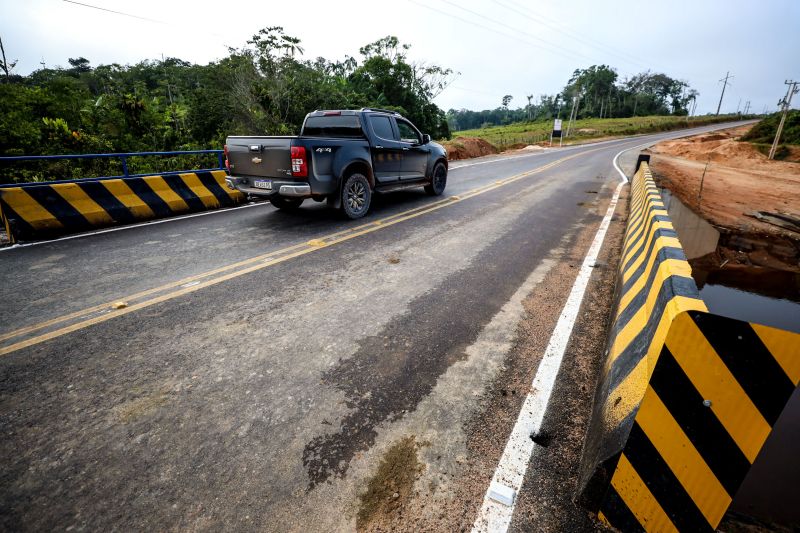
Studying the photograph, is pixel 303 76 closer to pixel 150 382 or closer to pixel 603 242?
pixel 603 242

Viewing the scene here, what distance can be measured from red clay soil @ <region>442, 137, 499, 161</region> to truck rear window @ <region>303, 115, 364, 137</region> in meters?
15.8

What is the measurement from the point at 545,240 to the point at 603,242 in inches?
37.2

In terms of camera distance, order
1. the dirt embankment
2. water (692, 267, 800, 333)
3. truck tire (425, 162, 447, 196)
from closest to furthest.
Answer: water (692, 267, 800, 333) < the dirt embankment < truck tire (425, 162, 447, 196)

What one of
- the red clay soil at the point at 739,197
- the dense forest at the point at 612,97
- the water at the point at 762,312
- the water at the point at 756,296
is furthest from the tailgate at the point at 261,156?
the dense forest at the point at 612,97

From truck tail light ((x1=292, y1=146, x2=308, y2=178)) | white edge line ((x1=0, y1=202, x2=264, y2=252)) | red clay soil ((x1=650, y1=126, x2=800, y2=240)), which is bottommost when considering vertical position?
red clay soil ((x1=650, y1=126, x2=800, y2=240))

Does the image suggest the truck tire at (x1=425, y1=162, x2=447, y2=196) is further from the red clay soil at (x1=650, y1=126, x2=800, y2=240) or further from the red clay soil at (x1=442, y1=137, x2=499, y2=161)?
the red clay soil at (x1=442, y1=137, x2=499, y2=161)

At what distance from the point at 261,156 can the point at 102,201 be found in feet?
10.3

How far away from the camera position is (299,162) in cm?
626

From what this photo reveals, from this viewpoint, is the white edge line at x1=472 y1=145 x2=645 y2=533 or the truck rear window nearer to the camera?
the white edge line at x1=472 y1=145 x2=645 y2=533

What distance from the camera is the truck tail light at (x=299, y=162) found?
6219 mm

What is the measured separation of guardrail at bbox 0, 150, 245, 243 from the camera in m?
5.95

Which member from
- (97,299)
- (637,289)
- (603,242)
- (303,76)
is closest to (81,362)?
(97,299)

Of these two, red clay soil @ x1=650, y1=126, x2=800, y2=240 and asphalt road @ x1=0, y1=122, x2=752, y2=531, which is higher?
asphalt road @ x1=0, y1=122, x2=752, y2=531

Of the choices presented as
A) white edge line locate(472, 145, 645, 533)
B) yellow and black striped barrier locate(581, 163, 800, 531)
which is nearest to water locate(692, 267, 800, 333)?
white edge line locate(472, 145, 645, 533)
